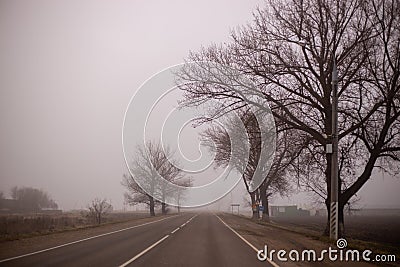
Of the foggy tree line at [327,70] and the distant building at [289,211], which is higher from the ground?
the foggy tree line at [327,70]

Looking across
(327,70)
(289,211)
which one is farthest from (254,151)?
(289,211)

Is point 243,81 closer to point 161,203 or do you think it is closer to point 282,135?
point 282,135

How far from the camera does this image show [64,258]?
1062cm

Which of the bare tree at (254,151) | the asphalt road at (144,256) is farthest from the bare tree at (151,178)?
the asphalt road at (144,256)

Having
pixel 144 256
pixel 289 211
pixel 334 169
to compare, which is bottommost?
pixel 289 211

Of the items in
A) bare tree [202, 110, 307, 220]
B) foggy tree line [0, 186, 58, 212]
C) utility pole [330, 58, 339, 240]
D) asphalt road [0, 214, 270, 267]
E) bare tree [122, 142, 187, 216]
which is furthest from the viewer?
foggy tree line [0, 186, 58, 212]

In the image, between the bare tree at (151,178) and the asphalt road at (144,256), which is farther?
the bare tree at (151,178)

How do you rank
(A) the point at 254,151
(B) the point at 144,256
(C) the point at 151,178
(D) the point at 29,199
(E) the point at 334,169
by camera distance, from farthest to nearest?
1. (D) the point at 29,199
2. (C) the point at 151,178
3. (A) the point at 254,151
4. (E) the point at 334,169
5. (B) the point at 144,256

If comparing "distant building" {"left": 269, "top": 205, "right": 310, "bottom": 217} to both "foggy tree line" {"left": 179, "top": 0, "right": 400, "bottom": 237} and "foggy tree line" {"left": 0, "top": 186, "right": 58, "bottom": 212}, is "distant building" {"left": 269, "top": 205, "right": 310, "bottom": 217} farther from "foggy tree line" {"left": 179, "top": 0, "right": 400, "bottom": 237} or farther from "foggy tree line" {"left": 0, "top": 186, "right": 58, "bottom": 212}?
"foggy tree line" {"left": 179, "top": 0, "right": 400, "bottom": 237}

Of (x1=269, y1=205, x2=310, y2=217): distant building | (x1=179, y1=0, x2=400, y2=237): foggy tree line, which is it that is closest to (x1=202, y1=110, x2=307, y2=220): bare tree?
(x1=179, y1=0, x2=400, y2=237): foggy tree line

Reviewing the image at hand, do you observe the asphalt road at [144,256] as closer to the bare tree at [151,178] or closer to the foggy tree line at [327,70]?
the foggy tree line at [327,70]

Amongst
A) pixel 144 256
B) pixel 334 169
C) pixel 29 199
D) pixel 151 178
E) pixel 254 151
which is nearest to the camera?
pixel 144 256

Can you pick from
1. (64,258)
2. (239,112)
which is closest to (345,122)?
(239,112)

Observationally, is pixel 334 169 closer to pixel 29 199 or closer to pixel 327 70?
pixel 327 70
